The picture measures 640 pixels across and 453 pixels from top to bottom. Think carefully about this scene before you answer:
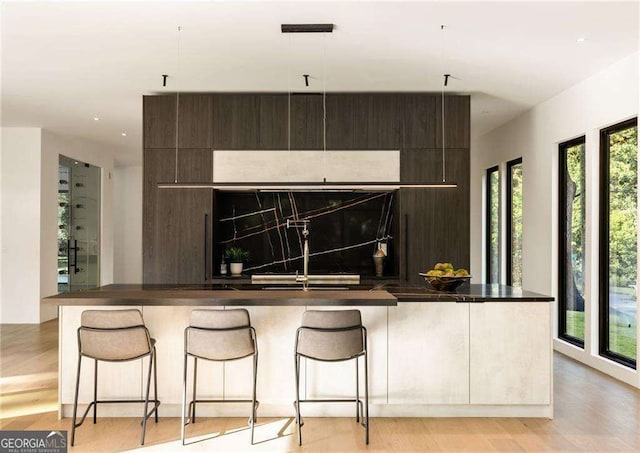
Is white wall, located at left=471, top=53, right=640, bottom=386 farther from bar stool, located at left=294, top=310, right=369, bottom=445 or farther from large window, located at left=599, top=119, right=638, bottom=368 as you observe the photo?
bar stool, located at left=294, top=310, right=369, bottom=445

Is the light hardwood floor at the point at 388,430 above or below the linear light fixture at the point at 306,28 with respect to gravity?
below

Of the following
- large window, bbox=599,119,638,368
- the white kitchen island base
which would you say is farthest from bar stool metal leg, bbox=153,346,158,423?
large window, bbox=599,119,638,368

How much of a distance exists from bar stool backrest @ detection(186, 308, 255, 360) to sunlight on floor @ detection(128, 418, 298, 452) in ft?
1.77

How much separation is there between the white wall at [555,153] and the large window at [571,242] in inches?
3.5

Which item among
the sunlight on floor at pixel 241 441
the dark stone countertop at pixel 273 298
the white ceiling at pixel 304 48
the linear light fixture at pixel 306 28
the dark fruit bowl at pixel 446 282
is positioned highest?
the white ceiling at pixel 304 48

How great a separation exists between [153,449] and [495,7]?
3.73 metres

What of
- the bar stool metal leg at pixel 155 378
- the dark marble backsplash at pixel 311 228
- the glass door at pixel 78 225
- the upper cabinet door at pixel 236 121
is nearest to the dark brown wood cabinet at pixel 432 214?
the dark marble backsplash at pixel 311 228

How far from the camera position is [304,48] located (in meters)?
4.64

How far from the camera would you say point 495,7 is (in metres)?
3.81

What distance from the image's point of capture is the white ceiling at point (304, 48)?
3.89 meters

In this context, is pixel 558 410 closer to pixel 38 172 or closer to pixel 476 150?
pixel 476 150

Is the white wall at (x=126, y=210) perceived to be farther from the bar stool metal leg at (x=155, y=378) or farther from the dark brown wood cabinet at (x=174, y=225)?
the bar stool metal leg at (x=155, y=378)

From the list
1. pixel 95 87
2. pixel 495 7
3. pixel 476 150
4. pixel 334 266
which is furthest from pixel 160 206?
pixel 476 150

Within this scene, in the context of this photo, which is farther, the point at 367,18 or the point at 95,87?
the point at 95,87
